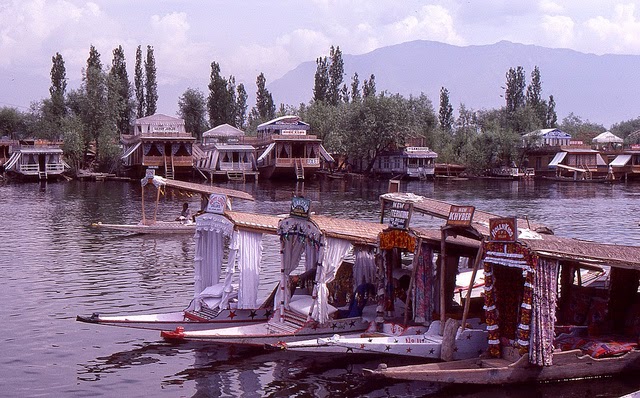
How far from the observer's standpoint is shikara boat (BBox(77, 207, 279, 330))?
2084 cm

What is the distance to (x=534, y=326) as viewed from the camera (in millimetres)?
16781

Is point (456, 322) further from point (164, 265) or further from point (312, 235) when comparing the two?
point (164, 265)

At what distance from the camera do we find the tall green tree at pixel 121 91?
95125 mm

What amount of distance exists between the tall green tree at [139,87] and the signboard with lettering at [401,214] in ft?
324

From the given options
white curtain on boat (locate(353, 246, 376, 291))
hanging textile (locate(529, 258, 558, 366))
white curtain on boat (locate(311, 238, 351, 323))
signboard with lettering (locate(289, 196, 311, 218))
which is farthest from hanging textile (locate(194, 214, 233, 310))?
hanging textile (locate(529, 258, 558, 366))

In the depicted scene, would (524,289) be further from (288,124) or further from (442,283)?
(288,124)

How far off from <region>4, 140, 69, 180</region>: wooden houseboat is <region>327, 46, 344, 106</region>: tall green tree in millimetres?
42580

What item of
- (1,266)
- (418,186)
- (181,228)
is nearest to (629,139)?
(418,186)

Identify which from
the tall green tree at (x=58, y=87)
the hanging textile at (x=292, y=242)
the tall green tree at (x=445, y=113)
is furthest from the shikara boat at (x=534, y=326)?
the tall green tree at (x=445, y=113)

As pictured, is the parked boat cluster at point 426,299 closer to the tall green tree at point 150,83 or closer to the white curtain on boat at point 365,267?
the white curtain on boat at point 365,267

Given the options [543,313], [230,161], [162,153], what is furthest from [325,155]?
[543,313]

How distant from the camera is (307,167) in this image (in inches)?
3324

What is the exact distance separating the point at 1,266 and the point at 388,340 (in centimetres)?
1925

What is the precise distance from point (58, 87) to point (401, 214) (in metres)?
97.3
